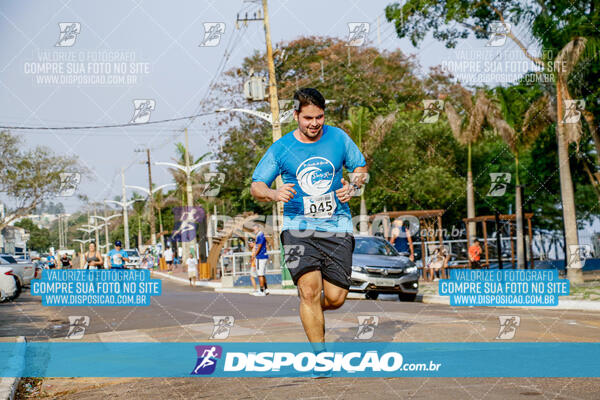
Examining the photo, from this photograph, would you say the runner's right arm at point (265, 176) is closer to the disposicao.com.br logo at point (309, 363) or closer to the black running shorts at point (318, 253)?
the black running shorts at point (318, 253)

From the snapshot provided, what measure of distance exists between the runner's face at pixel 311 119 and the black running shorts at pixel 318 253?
0.77 m

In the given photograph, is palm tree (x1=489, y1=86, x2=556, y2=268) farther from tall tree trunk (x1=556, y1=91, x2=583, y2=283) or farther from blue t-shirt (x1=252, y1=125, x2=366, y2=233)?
blue t-shirt (x1=252, y1=125, x2=366, y2=233)

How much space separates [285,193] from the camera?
17.9 ft

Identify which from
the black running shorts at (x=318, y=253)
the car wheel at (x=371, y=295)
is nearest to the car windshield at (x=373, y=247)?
the car wheel at (x=371, y=295)

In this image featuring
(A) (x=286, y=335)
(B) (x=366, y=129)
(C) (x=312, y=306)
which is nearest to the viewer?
(C) (x=312, y=306)

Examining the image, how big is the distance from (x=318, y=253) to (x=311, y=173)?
2.04ft

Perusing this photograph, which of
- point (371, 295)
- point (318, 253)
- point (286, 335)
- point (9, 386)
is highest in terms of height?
point (318, 253)

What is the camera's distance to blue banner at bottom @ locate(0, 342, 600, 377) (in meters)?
5.76

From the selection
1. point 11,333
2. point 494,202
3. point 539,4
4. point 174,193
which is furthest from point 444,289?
point 174,193

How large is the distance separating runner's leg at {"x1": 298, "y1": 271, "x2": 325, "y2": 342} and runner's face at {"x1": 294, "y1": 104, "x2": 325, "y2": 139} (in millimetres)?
1078

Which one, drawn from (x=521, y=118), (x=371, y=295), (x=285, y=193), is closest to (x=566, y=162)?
(x=521, y=118)

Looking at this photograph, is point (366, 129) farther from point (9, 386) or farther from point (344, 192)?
point (344, 192)

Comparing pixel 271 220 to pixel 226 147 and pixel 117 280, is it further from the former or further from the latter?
pixel 117 280

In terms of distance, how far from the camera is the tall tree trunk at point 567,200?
20.0 meters
